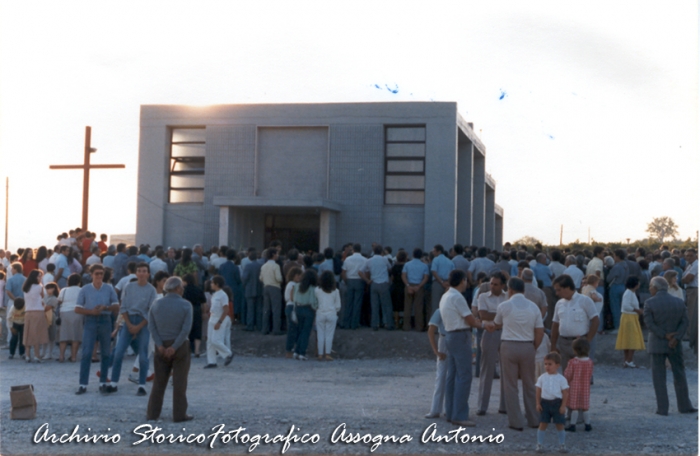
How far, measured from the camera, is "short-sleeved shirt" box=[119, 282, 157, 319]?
11.1 meters

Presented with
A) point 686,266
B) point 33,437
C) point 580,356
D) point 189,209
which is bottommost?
point 33,437

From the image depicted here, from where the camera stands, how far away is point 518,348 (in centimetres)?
930

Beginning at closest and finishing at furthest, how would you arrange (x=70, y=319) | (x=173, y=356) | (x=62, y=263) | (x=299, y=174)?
(x=173, y=356) < (x=70, y=319) < (x=62, y=263) < (x=299, y=174)

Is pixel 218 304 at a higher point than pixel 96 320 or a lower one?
higher

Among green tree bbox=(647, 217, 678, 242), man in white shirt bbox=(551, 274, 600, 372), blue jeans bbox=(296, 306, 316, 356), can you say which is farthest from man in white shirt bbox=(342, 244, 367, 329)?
green tree bbox=(647, 217, 678, 242)

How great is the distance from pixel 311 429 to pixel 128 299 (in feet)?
12.0

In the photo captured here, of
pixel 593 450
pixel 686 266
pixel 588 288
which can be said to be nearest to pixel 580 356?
pixel 593 450

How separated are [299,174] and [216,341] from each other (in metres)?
12.3

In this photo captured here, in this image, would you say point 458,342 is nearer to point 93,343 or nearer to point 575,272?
point 93,343

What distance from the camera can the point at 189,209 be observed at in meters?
26.3

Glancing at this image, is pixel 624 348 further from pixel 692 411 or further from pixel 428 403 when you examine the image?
pixel 428 403

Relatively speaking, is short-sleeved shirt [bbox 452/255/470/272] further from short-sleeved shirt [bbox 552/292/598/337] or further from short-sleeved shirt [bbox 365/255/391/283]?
short-sleeved shirt [bbox 552/292/598/337]

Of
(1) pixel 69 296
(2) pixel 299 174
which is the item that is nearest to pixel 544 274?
(1) pixel 69 296

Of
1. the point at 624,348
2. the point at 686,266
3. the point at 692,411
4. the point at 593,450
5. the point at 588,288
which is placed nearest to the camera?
the point at 593,450
